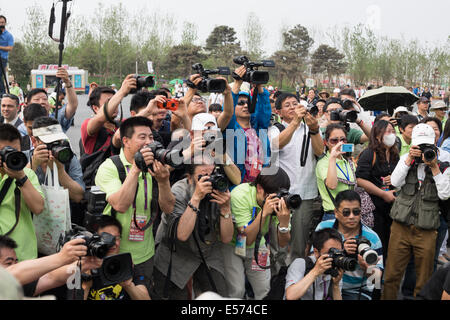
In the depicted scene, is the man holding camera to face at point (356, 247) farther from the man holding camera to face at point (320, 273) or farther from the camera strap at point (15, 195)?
the camera strap at point (15, 195)

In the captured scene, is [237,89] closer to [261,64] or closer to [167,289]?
[261,64]

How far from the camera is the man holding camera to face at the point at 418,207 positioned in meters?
3.87

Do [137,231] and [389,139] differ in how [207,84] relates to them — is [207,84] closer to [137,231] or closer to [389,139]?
[137,231]

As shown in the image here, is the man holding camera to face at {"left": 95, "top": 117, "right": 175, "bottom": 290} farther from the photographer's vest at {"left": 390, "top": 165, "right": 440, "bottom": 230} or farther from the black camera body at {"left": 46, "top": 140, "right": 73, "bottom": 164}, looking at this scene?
the photographer's vest at {"left": 390, "top": 165, "right": 440, "bottom": 230}

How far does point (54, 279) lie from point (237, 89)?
239 cm

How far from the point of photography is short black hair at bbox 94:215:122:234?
9.46 ft

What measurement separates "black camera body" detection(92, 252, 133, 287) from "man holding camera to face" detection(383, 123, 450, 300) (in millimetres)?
2456

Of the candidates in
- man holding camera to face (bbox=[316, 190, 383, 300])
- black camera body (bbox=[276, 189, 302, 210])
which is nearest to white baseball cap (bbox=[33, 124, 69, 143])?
black camera body (bbox=[276, 189, 302, 210])

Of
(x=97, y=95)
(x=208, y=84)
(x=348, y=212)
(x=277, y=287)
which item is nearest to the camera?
(x=277, y=287)

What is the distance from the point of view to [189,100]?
4184mm

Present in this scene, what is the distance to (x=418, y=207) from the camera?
396cm

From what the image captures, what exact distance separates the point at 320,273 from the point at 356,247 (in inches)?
12.0

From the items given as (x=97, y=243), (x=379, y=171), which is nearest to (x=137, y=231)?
(x=97, y=243)

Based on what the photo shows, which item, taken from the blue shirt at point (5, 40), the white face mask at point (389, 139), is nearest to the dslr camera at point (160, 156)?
the white face mask at point (389, 139)
